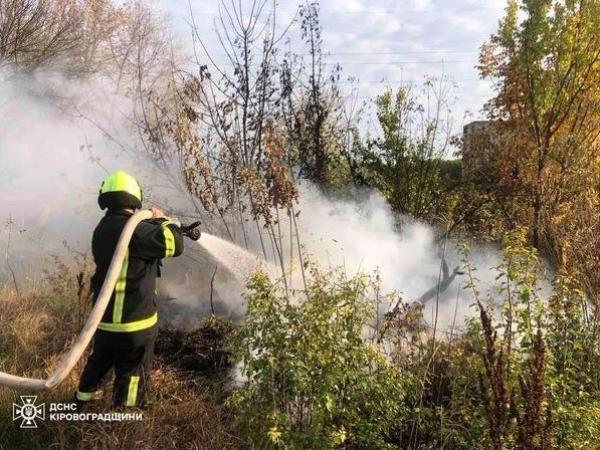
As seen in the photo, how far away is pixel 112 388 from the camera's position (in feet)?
11.5

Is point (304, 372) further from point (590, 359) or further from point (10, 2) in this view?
point (10, 2)

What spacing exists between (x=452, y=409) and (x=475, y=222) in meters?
4.11

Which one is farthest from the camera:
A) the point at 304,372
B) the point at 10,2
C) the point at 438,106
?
the point at 10,2

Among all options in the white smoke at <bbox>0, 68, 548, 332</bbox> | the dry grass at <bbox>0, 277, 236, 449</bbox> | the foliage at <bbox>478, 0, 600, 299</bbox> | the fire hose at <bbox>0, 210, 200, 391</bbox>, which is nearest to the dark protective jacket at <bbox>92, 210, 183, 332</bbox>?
the fire hose at <bbox>0, 210, 200, 391</bbox>

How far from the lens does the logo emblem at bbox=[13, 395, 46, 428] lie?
131 inches

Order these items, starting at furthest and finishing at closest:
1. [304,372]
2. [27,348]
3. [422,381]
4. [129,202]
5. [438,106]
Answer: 1. [438,106]
2. [27,348]
3. [129,202]
4. [422,381]
5. [304,372]

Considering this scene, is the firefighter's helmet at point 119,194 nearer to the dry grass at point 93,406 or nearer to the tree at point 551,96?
the dry grass at point 93,406

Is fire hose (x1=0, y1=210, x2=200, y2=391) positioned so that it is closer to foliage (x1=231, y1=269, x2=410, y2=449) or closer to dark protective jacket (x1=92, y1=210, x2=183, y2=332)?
dark protective jacket (x1=92, y1=210, x2=183, y2=332)

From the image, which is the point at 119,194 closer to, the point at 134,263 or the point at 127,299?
the point at 134,263

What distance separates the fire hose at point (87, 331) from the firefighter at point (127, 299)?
0.42 ft

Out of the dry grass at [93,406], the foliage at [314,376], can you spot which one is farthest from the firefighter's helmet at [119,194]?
the dry grass at [93,406]

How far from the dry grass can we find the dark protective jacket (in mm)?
538

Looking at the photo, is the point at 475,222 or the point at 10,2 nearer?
the point at 475,222

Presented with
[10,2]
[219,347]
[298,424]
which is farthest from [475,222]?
[10,2]
